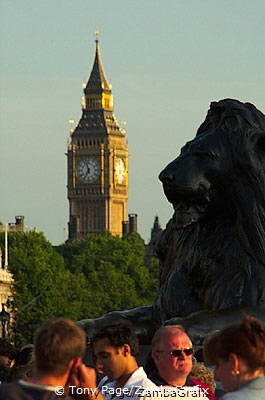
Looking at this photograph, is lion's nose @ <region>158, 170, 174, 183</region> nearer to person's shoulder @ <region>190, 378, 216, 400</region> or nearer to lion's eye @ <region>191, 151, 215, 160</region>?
lion's eye @ <region>191, 151, 215, 160</region>

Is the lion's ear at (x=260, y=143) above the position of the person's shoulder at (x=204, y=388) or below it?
above

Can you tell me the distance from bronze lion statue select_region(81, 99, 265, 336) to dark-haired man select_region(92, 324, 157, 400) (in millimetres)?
2485

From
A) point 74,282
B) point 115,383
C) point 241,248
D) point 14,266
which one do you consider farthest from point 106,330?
point 74,282

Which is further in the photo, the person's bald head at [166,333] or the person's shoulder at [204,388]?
the person's shoulder at [204,388]

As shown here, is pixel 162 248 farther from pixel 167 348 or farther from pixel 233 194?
pixel 167 348

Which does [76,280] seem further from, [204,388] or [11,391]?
[11,391]

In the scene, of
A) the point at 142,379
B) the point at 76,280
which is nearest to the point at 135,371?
the point at 142,379

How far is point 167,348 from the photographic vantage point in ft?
29.5

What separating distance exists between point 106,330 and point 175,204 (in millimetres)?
2754

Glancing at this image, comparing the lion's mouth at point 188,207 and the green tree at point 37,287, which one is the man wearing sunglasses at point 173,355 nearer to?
the lion's mouth at point 188,207

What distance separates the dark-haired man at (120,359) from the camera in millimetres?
8969

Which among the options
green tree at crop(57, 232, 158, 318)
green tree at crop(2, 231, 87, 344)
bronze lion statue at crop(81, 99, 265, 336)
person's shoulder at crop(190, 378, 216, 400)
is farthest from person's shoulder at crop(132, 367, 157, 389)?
green tree at crop(57, 232, 158, 318)

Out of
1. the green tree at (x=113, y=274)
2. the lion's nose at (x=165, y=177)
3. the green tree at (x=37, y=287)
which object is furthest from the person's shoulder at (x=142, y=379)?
the green tree at (x=113, y=274)

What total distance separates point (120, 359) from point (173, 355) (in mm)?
240
